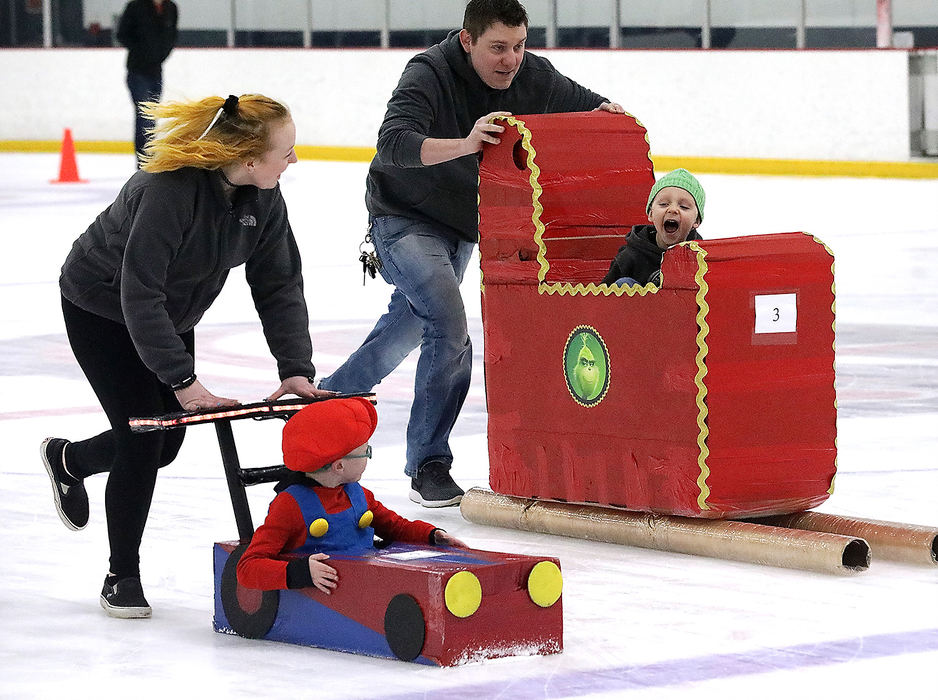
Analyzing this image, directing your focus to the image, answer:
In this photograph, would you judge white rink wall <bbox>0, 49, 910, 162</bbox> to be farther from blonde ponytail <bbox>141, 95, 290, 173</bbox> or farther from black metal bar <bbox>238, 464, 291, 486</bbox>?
black metal bar <bbox>238, 464, 291, 486</bbox>

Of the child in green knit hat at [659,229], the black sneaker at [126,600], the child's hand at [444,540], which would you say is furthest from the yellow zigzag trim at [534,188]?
the black sneaker at [126,600]

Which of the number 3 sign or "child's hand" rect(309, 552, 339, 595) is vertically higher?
the number 3 sign

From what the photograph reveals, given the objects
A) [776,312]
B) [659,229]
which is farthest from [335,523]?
[659,229]

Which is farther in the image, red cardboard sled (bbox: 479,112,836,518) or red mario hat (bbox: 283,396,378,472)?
red cardboard sled (bbox: 479,112,836,518)

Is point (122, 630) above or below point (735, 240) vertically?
below

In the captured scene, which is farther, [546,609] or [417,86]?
[417,86]

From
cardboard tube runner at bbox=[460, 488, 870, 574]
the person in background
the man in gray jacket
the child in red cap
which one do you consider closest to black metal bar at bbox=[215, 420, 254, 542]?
the child in red cap

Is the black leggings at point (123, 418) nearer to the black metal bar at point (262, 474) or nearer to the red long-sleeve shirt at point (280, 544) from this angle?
the black metal bar at point (262, 474)

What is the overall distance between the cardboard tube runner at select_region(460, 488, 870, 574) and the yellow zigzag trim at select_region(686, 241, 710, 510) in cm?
9

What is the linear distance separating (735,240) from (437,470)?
46.2 inches

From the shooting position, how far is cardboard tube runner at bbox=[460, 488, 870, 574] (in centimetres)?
409

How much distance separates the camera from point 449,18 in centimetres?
2000

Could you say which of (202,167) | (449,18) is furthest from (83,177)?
(202,167)

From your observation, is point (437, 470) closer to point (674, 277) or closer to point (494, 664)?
point (674, 277)
